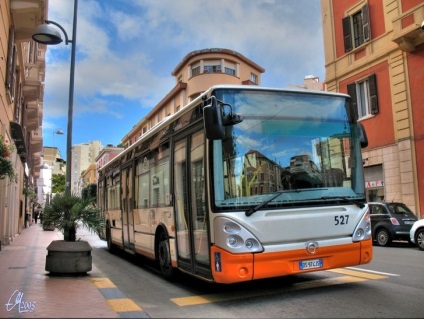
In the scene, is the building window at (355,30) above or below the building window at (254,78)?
below

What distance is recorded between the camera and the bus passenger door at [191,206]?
6.73 metres

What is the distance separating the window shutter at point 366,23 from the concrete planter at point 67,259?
19364 millimetres

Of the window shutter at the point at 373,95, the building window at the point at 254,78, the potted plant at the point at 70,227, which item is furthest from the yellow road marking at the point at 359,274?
the building window at the point at 254,78

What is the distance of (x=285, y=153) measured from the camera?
6566 millimetres

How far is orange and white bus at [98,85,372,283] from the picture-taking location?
6129 mm

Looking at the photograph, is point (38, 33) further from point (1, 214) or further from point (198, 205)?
point (1, 214)

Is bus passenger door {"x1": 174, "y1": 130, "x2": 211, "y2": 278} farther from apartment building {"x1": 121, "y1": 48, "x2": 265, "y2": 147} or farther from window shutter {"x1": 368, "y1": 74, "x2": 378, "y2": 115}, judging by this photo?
apartment building {"x1": 121, "y1": 48, "x2": 265, "y2": 147}

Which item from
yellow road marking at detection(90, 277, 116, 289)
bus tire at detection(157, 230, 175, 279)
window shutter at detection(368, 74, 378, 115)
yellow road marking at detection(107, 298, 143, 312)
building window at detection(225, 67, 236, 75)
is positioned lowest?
yellow road marking at detection(107, 298, 143, 312)

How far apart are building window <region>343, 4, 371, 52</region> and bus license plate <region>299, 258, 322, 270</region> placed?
63.2 feet

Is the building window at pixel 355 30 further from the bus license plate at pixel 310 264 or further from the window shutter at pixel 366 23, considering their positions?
the bus license plate at pixel 310 264

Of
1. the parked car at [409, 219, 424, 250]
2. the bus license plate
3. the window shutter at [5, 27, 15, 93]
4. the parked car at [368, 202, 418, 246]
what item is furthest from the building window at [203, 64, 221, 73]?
the bus license plate

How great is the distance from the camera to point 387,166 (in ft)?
69.2

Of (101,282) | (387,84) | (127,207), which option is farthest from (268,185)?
(387,84)

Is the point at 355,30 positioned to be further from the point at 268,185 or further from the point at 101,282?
the point at 101,282
